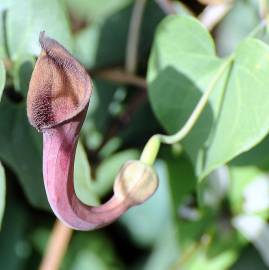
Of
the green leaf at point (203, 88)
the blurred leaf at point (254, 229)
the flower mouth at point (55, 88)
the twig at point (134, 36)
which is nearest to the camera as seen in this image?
the flower mouth at point (55, 88)

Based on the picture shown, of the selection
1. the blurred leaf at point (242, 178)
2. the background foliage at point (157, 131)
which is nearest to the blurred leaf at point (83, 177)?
the background foliage at point (157, 131)

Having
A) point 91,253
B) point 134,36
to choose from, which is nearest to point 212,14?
point 134,36

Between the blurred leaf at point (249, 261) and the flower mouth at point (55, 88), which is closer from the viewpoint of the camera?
the flower mouth at point (55, 88)

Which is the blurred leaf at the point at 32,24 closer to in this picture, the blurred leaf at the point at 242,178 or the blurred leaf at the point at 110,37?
the blurred leaf at the point at 110,37

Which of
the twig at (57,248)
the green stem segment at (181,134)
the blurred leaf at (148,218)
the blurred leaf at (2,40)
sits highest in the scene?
the blurred leaf at (2,40)

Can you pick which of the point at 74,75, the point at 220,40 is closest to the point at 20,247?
the point at 220,40

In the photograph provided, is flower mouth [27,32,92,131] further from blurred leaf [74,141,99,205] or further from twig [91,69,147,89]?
twig [91,69,147,89]

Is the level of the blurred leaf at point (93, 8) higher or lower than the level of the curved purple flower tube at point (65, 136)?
lower

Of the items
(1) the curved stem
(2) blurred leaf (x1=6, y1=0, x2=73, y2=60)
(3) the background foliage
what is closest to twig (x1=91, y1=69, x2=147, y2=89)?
(3) the background foliage
